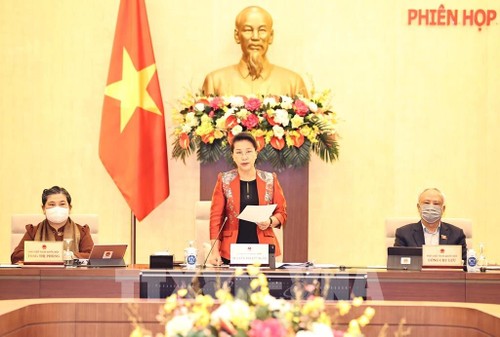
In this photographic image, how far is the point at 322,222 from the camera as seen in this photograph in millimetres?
8180

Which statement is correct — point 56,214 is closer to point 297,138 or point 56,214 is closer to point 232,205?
point 232,205

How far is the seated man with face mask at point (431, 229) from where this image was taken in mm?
5664

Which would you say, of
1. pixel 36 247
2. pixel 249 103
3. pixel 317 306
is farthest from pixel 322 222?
pixel 317 306

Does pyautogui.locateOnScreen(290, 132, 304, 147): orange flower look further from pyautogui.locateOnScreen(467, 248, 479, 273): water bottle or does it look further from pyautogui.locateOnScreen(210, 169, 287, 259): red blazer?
pyautogui.locateOnScreen(467, 248, 479, 273): water bottle

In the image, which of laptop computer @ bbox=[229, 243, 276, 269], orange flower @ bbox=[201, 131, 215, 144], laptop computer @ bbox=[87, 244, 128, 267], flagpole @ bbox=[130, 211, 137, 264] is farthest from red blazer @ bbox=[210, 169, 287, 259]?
flagpole @ bbox=[130, 211, 137, 264]

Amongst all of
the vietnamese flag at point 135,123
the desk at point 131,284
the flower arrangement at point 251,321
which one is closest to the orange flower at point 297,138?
the vietnamese flag at point 135,123

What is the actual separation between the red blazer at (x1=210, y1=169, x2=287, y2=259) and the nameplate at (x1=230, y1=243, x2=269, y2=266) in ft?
1.49

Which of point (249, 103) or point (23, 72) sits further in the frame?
point (23, 72)

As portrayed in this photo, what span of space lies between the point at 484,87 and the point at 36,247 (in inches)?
179

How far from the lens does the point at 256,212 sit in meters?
5.04

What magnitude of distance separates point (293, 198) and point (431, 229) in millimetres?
1805

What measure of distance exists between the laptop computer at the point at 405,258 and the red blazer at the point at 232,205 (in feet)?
2.21

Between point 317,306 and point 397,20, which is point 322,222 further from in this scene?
point 317,306

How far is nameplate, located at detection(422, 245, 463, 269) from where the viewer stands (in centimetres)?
511
